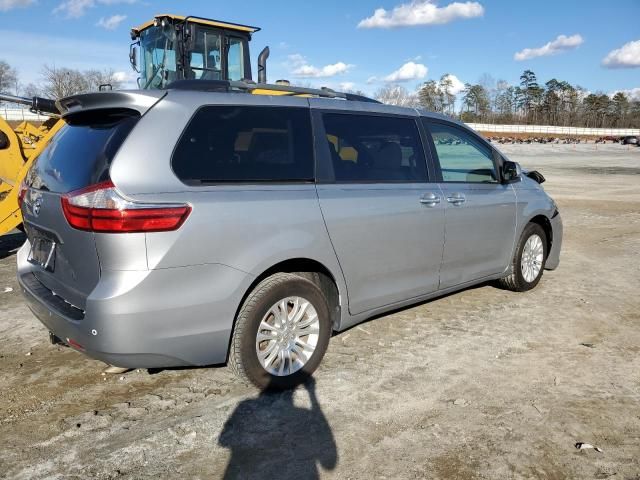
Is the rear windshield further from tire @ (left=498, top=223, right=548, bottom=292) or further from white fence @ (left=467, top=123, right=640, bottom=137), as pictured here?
white fence @ (left=467, top=123, right=640, bottom=137)

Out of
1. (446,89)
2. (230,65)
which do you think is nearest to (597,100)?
(446,89)

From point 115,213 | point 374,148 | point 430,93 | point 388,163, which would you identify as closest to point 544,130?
point 430,93

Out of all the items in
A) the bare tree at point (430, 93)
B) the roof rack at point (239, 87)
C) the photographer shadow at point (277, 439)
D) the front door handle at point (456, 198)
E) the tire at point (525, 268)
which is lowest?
the photographer shadow at point (277, 439)

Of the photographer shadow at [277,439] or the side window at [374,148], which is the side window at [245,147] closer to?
the side window at [374,148]

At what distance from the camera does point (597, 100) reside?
12219cm

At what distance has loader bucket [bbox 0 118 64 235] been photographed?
23.6 ft

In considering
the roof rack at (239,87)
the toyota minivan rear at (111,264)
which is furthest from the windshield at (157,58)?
the toyota minivan rear at (111,264)

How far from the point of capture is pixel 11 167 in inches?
297

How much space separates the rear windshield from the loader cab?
Result: 627cm

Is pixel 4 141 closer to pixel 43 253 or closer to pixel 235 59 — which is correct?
pixel 235 59

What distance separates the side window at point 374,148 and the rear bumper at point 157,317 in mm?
1229

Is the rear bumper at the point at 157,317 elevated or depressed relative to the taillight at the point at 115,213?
depressed

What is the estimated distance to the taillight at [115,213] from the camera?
2842 mm

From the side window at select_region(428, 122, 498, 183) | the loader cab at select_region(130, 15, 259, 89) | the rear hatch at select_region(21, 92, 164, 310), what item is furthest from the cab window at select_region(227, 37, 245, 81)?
the rear hatch at select_region(21, 92, 164, 310)
